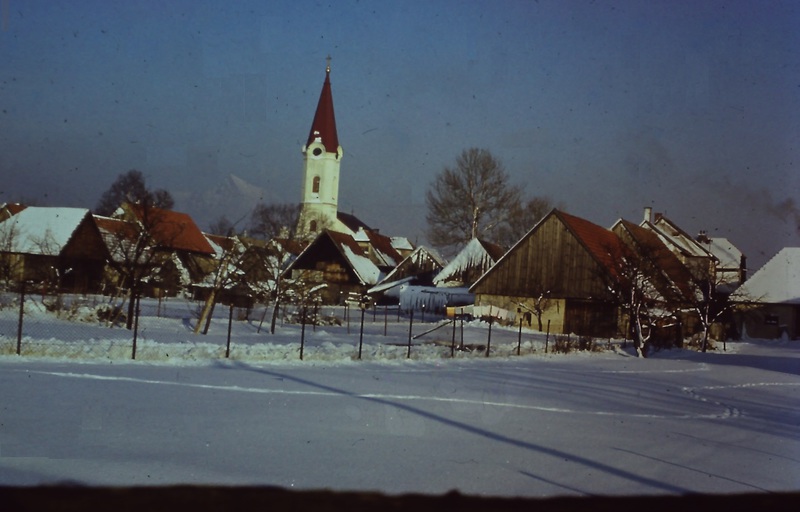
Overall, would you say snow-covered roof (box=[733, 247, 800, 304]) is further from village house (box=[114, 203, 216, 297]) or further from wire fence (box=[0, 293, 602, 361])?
village house (box=[114, 203, 216, 297])

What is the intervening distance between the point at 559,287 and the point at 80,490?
36077mm

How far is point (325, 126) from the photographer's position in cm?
10094

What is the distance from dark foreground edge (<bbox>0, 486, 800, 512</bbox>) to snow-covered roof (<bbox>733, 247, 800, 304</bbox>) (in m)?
47.7

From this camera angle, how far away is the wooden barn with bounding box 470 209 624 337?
40000 millimetres

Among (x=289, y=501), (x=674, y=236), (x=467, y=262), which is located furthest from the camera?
(x=674, y=236)

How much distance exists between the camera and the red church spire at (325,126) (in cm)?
10062

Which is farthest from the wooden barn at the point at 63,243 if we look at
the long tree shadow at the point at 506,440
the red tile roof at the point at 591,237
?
the long tree shadow at the point at 506,440

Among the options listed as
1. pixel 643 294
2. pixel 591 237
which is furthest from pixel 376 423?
pixel 591 237

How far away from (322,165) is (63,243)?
5168 cm

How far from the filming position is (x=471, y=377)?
17828 mm

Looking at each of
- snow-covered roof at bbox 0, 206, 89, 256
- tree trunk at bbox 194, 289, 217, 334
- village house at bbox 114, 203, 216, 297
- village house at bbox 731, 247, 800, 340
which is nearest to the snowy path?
tree trunk at bbox 194, 289, 217, 334

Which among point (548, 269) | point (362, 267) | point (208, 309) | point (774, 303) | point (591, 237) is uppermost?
point (591, 237)

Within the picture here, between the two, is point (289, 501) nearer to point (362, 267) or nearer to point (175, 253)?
point (175, 253)

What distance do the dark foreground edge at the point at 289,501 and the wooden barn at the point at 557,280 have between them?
1242 inches
